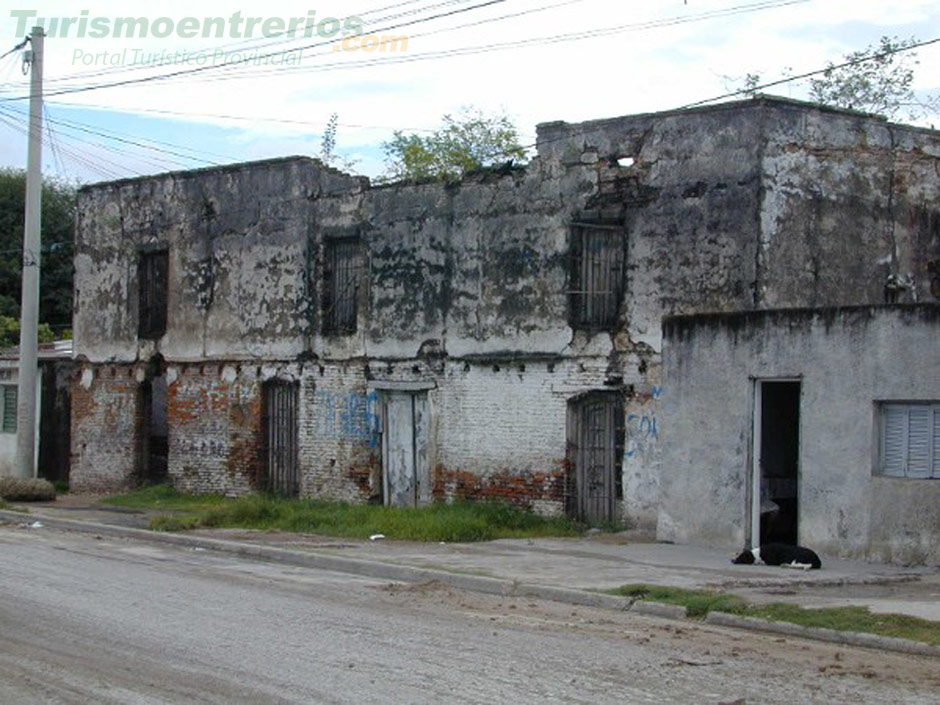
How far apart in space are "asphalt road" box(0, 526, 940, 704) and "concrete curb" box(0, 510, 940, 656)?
9.4 inches

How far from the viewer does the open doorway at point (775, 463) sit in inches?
697

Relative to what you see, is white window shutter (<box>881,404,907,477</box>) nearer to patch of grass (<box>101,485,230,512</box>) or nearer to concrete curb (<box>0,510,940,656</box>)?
concrete curb (<box>0,510,940,656</box>)

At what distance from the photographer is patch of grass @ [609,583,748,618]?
1261 centimetres

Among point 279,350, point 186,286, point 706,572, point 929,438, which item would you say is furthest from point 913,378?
point 186,286

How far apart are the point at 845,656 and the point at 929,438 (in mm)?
5920

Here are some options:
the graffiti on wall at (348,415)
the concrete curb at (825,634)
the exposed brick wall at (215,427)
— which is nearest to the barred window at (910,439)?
the concrete curb at (825,634)

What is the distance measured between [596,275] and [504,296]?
1800mm

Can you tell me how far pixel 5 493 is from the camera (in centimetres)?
2659

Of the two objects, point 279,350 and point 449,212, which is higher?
point 449,212

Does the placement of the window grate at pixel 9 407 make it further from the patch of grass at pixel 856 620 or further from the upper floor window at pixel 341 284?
the patch of grass at pixel 856 620

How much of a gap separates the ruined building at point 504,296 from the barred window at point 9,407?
3.69 meters

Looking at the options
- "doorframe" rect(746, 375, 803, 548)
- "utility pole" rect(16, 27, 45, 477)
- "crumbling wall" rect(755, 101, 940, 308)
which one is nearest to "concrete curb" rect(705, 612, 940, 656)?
"doorframe" rect(746, 375, 803, 548)

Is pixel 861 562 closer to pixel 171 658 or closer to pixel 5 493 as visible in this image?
pixel 171 658

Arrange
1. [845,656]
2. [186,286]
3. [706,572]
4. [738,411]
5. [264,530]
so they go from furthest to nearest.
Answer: [186,286], [264,530], [738,411], [706,572], [845,656]
